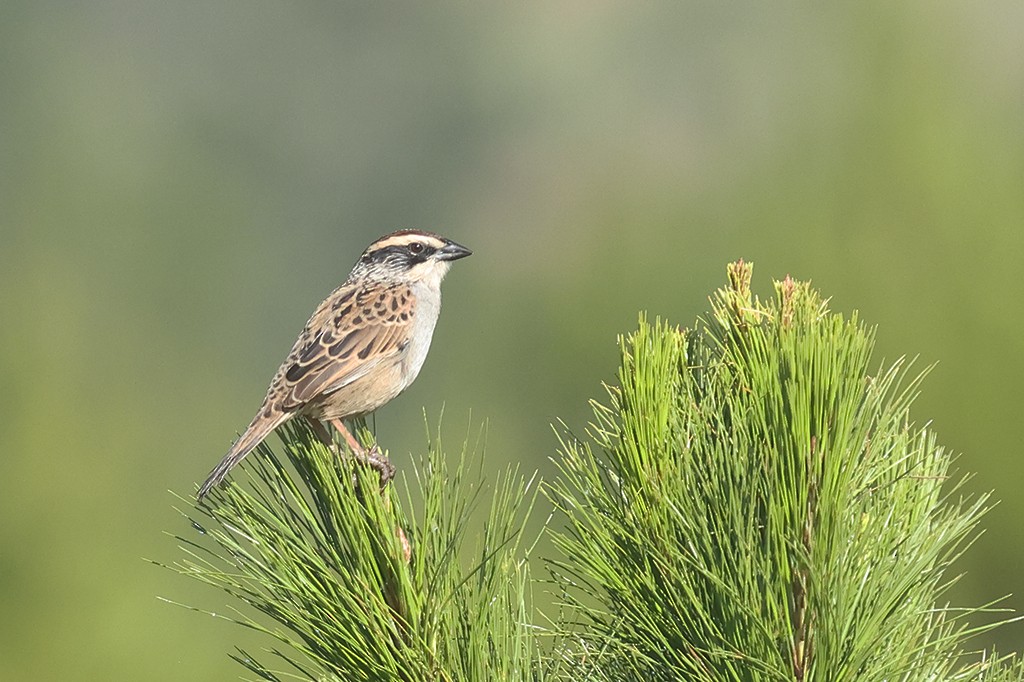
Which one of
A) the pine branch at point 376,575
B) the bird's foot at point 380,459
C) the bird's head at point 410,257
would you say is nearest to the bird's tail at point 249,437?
the bird's foot at point 380,459

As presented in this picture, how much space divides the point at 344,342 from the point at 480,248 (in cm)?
8723

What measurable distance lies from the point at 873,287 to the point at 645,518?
1348 centimetres

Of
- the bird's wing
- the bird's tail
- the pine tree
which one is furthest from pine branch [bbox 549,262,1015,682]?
the bird's wing

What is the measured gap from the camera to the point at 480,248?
298 ft

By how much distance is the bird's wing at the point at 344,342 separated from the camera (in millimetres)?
3740

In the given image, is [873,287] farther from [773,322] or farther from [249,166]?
[249,166]

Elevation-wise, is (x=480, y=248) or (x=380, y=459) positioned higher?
(x=480, y=248)

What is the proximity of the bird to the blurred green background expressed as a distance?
147cm

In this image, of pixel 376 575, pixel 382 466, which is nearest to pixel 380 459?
pixel 382 466

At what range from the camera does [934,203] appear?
52.1 ft

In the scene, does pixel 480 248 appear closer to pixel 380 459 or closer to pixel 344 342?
pixel 344 342

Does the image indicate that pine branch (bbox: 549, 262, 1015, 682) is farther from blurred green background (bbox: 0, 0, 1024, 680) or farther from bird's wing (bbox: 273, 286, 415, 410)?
blurred green background (bbox: 0, 0, 1024, 680)

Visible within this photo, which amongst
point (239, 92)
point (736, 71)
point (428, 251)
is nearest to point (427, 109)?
point (239, 92)

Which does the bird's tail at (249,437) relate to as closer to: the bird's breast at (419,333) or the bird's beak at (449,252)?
the bird's breast at (419,333)
